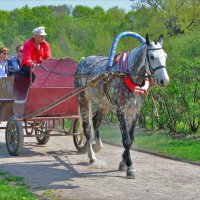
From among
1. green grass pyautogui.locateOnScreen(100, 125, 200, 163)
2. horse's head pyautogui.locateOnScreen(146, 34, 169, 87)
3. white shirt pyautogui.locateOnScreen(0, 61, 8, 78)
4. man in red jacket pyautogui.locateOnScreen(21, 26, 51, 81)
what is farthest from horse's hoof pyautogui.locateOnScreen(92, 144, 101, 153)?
white shirt pyautogui.locateOnScreen(0, 61, 8, 78)

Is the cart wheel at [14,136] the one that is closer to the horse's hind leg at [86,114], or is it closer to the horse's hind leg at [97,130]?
the horse's hind leg at [86,114]

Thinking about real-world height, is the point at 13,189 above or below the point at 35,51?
below

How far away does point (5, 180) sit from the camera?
7695 millimetres

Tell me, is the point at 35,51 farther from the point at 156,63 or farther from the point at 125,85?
the point at 156,63

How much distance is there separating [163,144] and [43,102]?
2551 millimetres

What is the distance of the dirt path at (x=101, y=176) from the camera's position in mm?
6770

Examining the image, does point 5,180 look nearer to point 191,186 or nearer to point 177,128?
point 191,186

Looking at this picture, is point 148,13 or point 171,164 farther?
point 148,13

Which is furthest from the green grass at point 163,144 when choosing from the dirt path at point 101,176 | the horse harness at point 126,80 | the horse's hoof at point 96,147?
the horse harness at point 126,80

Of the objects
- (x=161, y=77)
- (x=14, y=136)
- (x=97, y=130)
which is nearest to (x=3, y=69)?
(x=14, y=136)

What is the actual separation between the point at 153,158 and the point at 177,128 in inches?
116

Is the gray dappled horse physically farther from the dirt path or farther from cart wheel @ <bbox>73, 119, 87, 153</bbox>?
cart wheel @ <bbox>73, 119, 87, 153</bbox>

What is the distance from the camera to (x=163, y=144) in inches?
422

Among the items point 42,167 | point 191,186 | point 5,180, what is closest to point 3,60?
point 42,167
